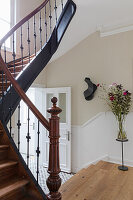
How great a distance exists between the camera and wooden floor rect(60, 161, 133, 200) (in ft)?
6.18

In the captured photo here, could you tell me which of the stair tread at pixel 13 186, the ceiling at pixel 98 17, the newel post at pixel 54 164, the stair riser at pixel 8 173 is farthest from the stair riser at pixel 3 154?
the ceiling at pixel 98 17

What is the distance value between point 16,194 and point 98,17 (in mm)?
3562

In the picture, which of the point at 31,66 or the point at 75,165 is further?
the point at 75,165

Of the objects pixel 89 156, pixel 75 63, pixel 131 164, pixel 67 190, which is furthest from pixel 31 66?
pixel 131 164

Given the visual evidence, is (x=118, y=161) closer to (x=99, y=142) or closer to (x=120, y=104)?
(x=99, y=142)

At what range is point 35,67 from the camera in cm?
265

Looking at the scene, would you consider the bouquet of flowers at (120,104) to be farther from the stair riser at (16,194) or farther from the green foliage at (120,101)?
the stair riser at (16,194)

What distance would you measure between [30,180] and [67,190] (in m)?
0.61

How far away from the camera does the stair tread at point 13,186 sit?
4.80 feet

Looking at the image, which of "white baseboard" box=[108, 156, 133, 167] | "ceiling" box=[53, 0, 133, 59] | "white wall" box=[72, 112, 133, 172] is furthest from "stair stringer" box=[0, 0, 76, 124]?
"white baseboard" box=[108, 156, 133, 167]

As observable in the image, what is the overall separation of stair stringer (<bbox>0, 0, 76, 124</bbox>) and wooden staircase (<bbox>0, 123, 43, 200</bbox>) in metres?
0.47

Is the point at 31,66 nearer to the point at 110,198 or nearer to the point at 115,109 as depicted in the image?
the point at 115,109

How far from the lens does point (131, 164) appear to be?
10.3 feet

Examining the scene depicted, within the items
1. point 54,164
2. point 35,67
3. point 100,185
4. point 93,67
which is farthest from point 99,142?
point 54,164
